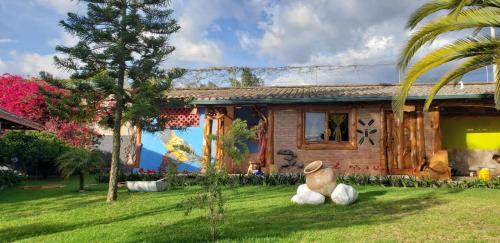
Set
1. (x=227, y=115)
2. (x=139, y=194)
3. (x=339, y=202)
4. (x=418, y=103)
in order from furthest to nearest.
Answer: (x=227, y=115)
(x=418, y=103)
(x=139, y=194)
(x=339, y=202)

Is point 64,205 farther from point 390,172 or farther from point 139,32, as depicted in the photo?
point 390,172

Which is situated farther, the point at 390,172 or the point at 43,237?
the point at 390,172

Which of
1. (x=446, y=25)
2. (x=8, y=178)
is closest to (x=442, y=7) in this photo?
(x=446, y=25)

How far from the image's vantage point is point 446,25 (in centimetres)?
692

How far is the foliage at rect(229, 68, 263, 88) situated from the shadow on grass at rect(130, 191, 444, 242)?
593 inches

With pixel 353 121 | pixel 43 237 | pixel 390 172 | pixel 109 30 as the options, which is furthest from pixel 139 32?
pixel 390 172

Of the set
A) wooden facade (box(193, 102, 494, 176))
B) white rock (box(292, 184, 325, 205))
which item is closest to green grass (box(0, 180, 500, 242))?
white rock (box(292, 184, 325, 205))

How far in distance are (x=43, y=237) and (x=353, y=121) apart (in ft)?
35.4

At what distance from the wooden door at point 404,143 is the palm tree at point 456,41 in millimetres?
7026

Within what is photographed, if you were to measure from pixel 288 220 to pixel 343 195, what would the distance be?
194cm

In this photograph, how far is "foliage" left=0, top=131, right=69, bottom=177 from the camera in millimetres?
15422

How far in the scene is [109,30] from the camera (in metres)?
9.87

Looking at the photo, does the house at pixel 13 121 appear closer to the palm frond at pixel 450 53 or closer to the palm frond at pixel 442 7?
the palm frond at pixel 450 53

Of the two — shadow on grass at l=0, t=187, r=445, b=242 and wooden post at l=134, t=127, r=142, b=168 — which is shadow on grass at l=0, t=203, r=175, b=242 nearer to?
shadow on grass at l=0, t=187, r=445, b=242
